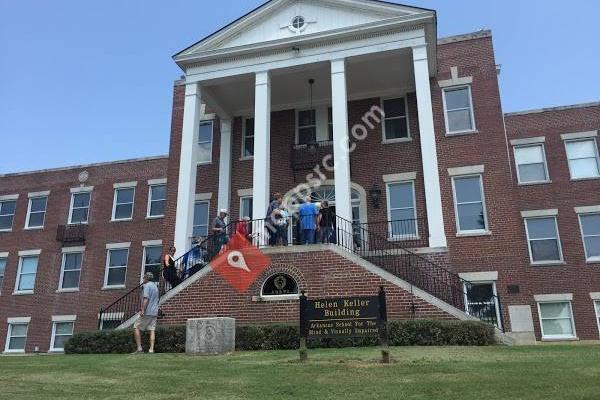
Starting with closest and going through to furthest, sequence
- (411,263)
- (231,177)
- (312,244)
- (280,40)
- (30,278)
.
Answer: (312,244), (411,263), (280,40), (231,177), (30,278)

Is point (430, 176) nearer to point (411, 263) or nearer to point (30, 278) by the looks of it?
point (411, 263)

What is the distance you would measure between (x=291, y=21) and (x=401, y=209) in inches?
305

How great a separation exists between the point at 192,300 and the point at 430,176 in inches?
311

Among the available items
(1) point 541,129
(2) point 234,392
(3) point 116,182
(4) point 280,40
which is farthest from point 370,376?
(3) point 116,182

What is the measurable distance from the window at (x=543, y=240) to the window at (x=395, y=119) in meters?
6.20

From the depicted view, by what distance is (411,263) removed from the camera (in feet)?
53.1

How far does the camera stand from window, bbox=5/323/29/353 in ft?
84.4

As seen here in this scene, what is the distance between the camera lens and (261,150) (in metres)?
17.7

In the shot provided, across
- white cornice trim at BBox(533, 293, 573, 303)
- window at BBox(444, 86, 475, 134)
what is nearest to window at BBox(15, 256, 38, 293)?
window at BBox(444, 86, 475, 134)

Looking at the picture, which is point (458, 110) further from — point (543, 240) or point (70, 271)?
point (70, 271)

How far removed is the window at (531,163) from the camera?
70.9 feet

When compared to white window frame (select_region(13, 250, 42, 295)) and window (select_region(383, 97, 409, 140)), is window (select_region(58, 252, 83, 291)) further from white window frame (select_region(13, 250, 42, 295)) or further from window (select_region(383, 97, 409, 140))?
window (select_region(383, 97, 409, 140))

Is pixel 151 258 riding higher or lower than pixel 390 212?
lower

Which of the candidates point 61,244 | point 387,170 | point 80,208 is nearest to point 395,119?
point 387,170
